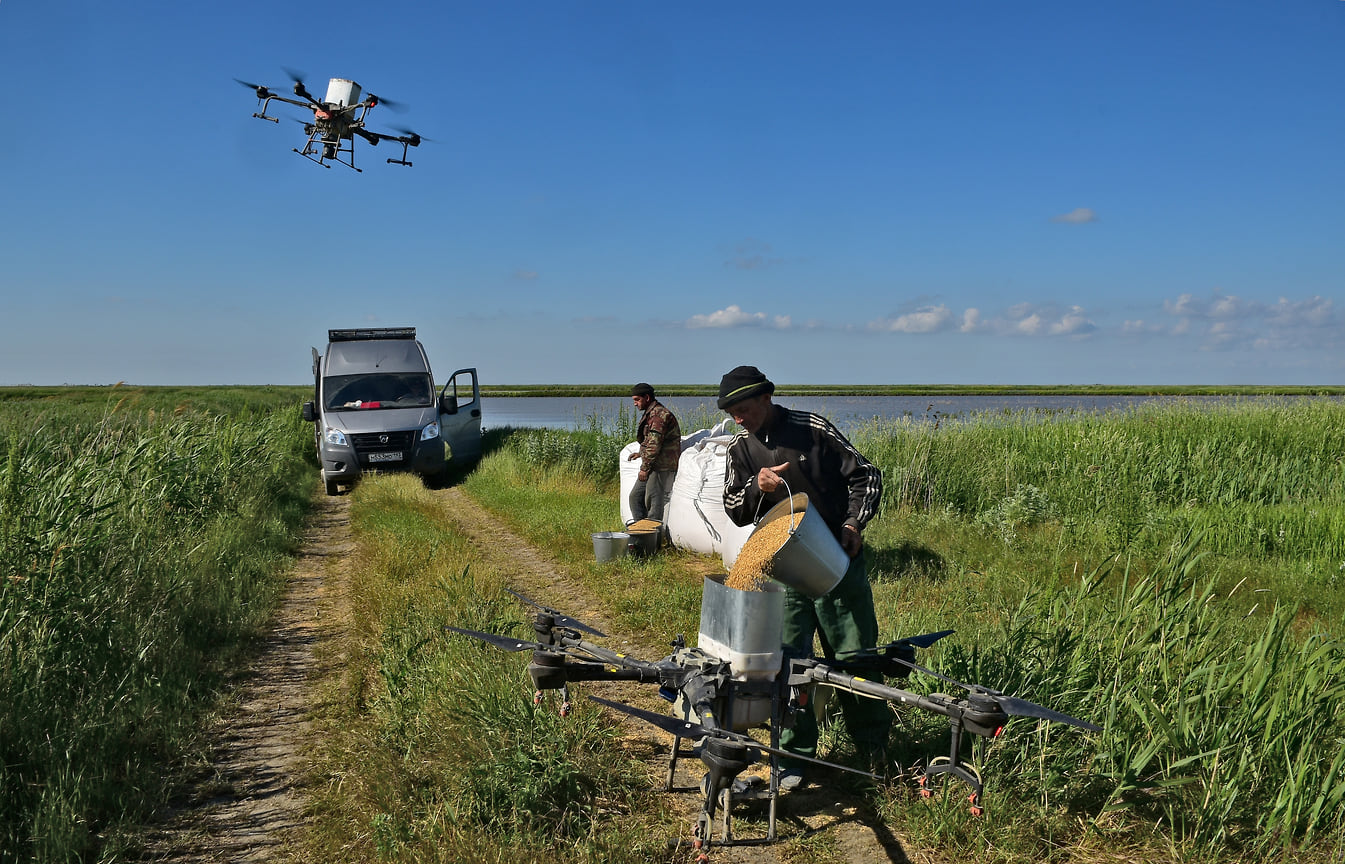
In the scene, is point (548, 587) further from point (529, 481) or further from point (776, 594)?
point (529, 481)

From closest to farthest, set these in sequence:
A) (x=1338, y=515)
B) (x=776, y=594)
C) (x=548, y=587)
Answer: (x=776, y=594) < (x=548, y=587) < (x=1338, y=515)

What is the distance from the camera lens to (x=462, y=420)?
18.9 metres

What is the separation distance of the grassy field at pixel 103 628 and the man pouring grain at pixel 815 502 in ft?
9.68

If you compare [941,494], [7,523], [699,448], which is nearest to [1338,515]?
[941,494]

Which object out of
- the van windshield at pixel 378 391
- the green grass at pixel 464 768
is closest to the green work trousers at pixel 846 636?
the green grass at pixel 464 768

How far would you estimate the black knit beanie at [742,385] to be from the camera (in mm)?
3949

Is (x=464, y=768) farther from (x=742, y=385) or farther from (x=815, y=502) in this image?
(x=742, y=385)

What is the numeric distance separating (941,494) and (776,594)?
9.16m

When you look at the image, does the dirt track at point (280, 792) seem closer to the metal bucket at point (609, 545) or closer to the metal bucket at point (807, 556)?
the metal bucket at point (807, 556)

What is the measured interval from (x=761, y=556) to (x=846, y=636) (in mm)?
902

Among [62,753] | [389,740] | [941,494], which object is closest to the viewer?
[62,753]

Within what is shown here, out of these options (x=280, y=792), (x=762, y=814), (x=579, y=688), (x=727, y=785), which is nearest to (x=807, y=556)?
(x=727, y=785)

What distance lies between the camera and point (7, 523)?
5.04 m

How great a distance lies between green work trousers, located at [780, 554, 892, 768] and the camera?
4055 millimetres
